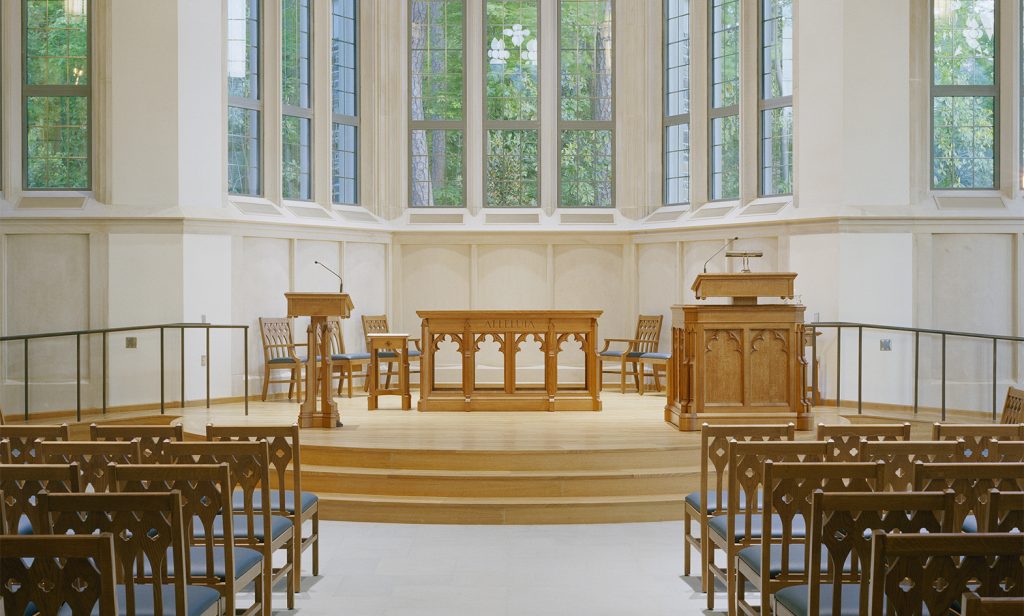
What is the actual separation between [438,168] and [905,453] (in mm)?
9573

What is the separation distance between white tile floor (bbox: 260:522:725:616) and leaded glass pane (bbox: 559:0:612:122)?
7.52 metres

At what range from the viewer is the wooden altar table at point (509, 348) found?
9711 millimetres

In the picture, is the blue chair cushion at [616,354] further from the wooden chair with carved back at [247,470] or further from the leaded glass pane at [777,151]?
the wooden chair with carved back at [247,470]

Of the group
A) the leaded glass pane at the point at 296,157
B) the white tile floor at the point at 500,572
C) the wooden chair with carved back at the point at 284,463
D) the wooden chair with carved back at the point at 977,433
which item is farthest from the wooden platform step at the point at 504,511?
the leaded glass pane at the point at 296,157

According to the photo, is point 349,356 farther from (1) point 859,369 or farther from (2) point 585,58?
(1) point 859,369

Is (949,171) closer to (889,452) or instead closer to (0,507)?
(889,452)

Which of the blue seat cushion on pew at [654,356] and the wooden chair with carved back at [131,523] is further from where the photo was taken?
the blue seat cushion on pew at [654,356]

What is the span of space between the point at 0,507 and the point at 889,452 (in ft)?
11.3

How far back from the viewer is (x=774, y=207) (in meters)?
11.4

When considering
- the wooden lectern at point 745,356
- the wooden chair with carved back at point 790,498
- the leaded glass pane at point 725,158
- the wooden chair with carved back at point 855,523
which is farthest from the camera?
the leaded glass pane at point 725,158

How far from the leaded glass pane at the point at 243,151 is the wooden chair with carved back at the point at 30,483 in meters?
8.04

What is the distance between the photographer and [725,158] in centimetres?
1223

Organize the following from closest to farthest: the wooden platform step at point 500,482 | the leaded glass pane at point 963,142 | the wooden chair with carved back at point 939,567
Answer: the wooden chair with carved back at point 939,567
the wooden platform step at point 500,482
the leaded glass pane at point 963,142

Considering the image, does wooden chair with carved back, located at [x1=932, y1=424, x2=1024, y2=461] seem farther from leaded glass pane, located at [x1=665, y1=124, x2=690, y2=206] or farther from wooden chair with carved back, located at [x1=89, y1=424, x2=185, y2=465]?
leaded glass pane, located at [x1=665, y1=124, x2=690, y2=206]
